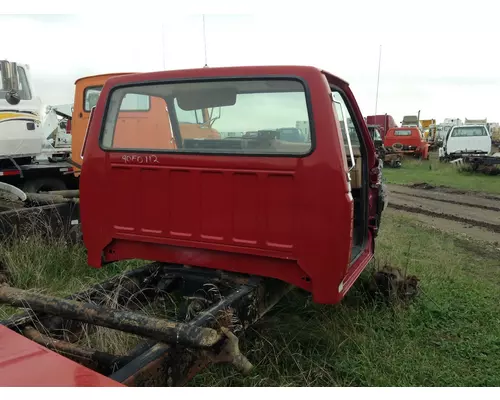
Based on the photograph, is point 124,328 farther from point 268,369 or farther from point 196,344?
point 268,369

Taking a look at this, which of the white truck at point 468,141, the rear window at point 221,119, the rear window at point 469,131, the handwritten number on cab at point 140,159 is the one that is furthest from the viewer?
the rear window at point 469,131

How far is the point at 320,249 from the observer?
9.00 ft

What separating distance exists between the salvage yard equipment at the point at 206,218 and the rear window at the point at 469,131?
18113mm

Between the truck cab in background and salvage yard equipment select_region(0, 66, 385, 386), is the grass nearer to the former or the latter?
salvage yard equipment select_region(0, 66, 385, 386)

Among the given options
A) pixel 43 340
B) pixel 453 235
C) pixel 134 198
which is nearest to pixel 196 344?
pixel 43 340

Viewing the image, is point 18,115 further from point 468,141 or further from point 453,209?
point 468,141

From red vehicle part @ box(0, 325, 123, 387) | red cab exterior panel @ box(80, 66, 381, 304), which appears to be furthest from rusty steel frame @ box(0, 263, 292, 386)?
red vehicle part @ box(0, 325, 123, 387)

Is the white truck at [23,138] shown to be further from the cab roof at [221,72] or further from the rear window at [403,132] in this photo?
the rear window at [403,132]

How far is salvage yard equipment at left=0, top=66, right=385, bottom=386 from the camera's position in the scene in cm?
239

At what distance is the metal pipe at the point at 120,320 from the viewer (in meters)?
2.12

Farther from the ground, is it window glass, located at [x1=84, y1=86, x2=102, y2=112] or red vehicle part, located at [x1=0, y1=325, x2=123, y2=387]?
window glass, located at [x1=84, y1=86, x2=102, y2=112]

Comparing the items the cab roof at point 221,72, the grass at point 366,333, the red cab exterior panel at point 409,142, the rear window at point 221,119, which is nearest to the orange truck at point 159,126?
the rear window at point 221,119

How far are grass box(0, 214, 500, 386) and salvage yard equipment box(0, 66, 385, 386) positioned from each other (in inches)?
17.9

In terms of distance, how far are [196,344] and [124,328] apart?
46 centimetres
